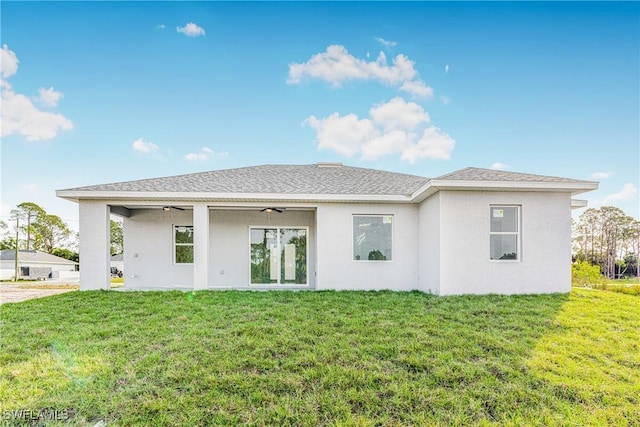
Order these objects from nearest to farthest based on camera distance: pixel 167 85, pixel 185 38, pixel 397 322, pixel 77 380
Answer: pixel 77 380
pixel 397 322
pixel 185 38
pixel 167 85

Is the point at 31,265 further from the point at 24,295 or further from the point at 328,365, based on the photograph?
the point at 328,365

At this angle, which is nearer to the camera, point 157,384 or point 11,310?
point 157,384

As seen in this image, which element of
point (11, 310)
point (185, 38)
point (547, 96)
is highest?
point (185, 38)

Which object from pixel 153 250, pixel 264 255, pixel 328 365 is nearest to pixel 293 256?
pixel 264 255

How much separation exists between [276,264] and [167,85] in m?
7.75

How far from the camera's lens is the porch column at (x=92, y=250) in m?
9.93

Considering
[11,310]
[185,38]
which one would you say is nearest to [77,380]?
[11,310]

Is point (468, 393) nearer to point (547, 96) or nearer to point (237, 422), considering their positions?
point (237, 422)

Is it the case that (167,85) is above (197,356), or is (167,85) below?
above

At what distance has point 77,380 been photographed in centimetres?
405

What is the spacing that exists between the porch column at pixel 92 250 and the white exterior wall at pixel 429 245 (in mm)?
9250

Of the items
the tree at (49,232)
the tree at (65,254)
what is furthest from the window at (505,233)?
the tree at (49,232)

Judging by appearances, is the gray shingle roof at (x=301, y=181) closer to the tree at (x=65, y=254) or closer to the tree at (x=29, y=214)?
the tree at (x=29, y=214)

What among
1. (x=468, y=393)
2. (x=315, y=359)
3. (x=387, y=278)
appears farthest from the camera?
(x=387, y=278)
